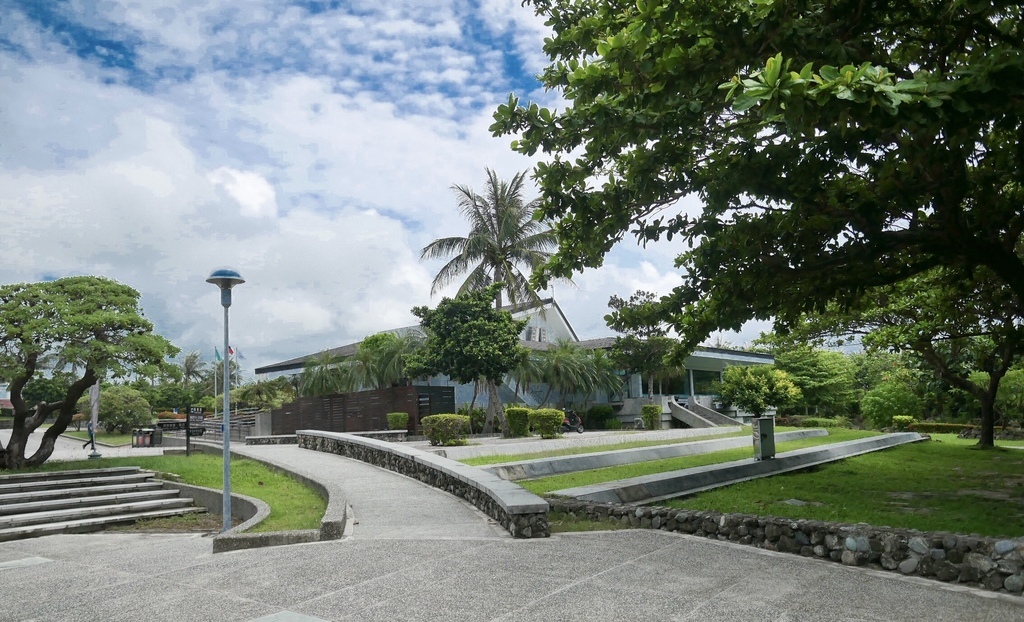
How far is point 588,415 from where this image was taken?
34875 mm

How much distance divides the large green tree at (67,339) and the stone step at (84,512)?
384 cm

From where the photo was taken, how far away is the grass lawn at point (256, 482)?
10.2 meters

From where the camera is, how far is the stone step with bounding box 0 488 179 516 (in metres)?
13.5

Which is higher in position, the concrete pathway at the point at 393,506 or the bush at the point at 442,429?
the bush at the point at 442,429

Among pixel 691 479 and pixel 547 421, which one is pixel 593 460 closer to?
pixel 691 479

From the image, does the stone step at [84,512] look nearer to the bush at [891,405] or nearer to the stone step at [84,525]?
the stone step at [84,525]

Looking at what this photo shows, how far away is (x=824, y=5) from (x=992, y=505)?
7883 millimetres

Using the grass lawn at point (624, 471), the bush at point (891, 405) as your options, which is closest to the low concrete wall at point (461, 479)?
the grass lawn at point (624, 471)

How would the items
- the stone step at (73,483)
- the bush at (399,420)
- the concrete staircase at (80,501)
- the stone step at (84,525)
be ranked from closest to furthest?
1. the stone step at (84,525)
2. the concrete staircase at (80,501)
3. the stone step at (73,483)
4. the bush at (399,420)

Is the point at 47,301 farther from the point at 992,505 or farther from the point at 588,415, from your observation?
the point at 588,415

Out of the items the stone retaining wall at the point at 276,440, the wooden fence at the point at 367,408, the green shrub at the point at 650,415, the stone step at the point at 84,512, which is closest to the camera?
the stone step at the point at 84,512

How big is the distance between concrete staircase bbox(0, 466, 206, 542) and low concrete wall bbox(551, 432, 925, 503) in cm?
911

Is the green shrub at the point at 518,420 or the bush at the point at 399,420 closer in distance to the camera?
the green shrub at the point at 518,420

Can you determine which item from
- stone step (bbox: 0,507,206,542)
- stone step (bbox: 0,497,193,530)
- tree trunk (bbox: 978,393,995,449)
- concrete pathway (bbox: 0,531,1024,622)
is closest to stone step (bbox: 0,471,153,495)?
stone step (bbox: 0,497,193,530)
